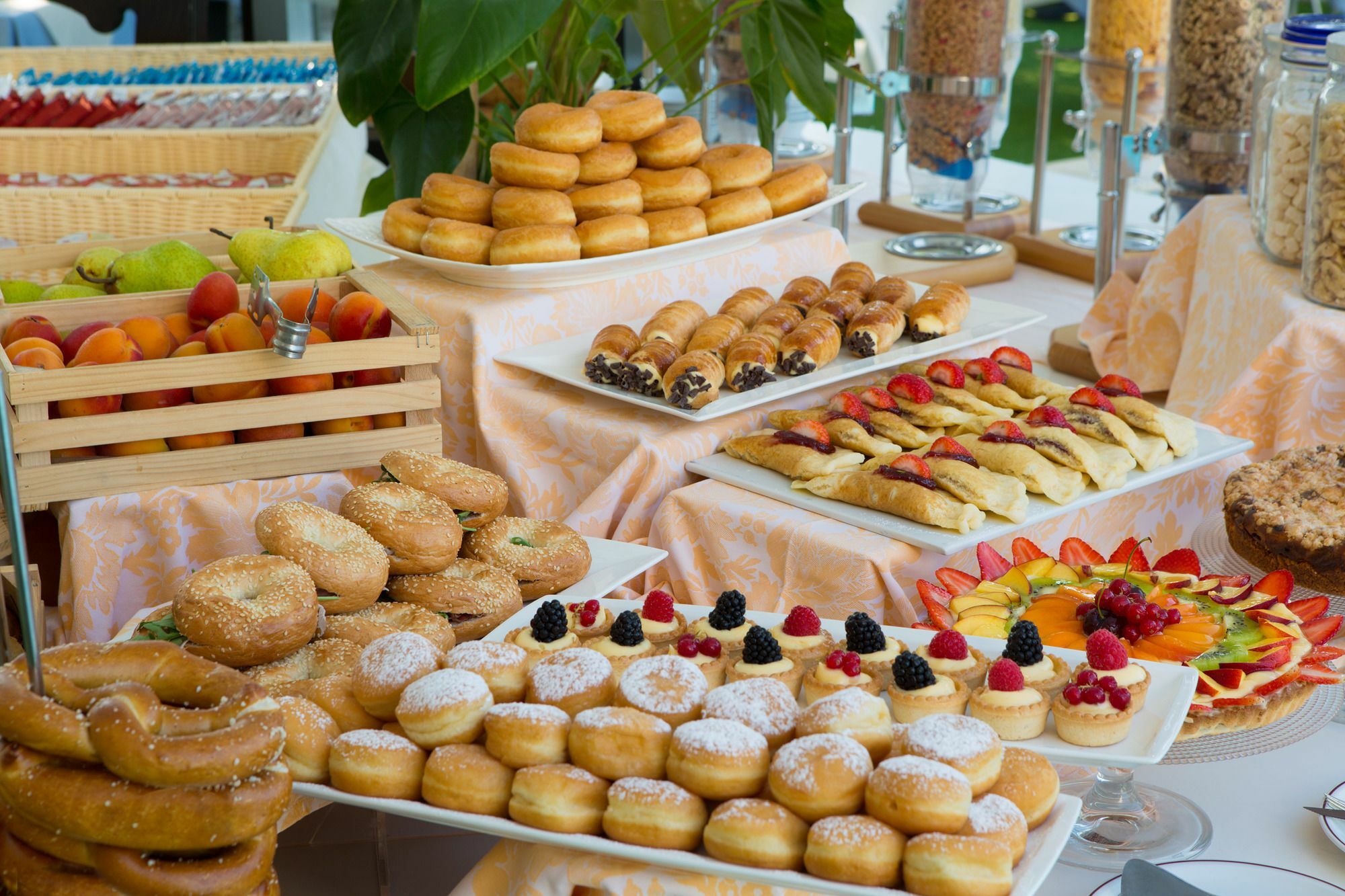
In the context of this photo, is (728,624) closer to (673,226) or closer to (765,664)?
(765,664)

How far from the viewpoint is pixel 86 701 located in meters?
0.82

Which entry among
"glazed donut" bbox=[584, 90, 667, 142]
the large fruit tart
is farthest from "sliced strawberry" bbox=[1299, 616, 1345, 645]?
"glazed donut" bbox=[584, 90, 667, 142]

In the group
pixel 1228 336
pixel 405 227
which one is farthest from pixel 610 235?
pixel 1228 336

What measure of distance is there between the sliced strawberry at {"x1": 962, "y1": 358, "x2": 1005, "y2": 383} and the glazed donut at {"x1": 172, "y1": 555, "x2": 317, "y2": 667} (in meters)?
0.95

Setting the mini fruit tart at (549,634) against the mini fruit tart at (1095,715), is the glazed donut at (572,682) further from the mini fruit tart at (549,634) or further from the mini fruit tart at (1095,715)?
the mini fruit tart at (1095,715)

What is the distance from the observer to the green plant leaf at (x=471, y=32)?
1.84 m

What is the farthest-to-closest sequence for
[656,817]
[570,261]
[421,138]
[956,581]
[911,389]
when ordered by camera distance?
[421,138]
[570,261]
[911,389]
[956,581]
[656,817]

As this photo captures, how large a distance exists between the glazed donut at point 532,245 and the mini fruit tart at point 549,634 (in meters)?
0.74

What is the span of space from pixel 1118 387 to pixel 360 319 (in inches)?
37.9

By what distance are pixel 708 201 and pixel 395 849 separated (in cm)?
108

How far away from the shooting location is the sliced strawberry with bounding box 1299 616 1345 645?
1271 mm

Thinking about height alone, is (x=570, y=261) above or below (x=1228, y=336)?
above

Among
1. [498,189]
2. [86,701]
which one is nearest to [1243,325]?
[498,189]

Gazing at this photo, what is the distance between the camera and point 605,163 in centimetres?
189
